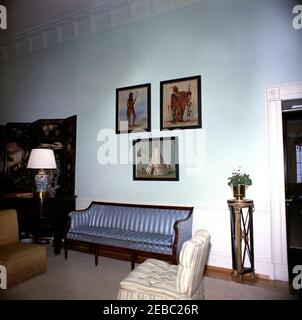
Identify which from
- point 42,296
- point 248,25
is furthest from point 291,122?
point 42,296

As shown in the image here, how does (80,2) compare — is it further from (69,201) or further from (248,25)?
(69,201)

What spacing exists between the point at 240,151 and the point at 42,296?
3275mm

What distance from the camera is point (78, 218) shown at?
469 centimetres

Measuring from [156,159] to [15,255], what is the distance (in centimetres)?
253

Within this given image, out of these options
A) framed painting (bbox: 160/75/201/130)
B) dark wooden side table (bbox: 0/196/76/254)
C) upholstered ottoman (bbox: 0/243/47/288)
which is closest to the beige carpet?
upholstered ottoman (bbox: 0/243/47/288)

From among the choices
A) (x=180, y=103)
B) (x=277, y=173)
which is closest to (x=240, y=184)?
(x=277, y=173)

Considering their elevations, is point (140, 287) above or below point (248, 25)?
below

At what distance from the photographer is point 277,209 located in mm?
3662

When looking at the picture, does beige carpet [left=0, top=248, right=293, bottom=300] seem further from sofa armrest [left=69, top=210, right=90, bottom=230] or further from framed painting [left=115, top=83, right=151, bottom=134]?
framed painting [left=115, top=83, right=151, bottom=134]

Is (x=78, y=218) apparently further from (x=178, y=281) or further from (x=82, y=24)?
(x=82, y=24)

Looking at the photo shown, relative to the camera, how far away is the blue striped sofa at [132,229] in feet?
12.2

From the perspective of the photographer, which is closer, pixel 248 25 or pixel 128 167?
pixel 248 25

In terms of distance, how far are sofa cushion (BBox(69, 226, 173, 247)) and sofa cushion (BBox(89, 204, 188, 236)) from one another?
0.15 meters

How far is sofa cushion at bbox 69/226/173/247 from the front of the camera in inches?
148
